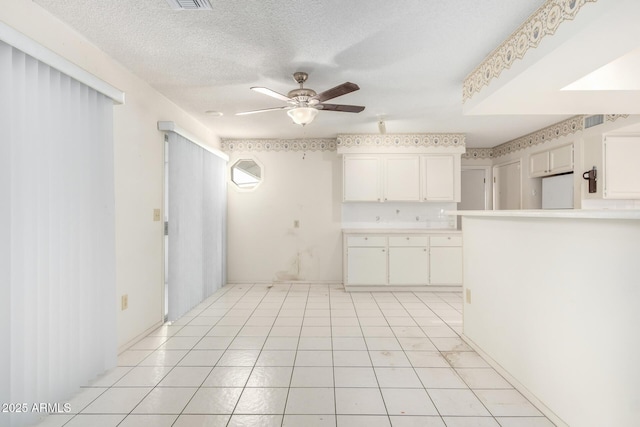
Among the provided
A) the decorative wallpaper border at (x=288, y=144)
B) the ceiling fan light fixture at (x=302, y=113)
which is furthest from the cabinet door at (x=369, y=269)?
the ceiling fan light fixture at (x=302, y=113)

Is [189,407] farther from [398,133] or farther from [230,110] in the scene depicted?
[398,133]

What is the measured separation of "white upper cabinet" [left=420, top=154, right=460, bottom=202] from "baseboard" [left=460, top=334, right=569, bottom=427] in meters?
2.67

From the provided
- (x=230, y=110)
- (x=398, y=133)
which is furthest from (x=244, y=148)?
(x=398, y=133)

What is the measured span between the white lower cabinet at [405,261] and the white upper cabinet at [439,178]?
0.67m

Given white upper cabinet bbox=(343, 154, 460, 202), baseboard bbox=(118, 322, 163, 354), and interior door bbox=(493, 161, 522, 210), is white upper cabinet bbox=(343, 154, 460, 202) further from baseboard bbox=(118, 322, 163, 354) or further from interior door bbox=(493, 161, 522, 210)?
baseboard bbox=(118, 322, 163, 354)

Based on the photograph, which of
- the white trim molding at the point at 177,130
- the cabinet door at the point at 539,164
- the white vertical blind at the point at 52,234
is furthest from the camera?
the cabinet door at the point at 539,164

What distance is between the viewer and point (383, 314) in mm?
3668

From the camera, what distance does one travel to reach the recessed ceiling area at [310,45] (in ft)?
6.23

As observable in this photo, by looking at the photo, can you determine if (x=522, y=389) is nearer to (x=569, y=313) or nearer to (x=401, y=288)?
(x=569, y=313)

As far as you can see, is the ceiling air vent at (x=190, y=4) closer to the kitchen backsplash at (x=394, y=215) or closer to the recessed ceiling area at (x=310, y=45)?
the recessed ceiling area at (x=310, y=45)

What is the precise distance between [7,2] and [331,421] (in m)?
2.88

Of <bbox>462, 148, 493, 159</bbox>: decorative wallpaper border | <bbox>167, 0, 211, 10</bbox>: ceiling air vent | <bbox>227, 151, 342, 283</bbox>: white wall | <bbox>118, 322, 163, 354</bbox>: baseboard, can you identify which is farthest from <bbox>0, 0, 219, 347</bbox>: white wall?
<bbox>462, 148, 493, 159</bbox>: decorative wallpaper border

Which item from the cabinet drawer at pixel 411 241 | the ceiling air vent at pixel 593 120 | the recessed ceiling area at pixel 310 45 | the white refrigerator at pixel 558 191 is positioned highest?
the recessed ceiling area at pixel 310 45

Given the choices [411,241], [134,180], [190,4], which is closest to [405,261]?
[411,241]
